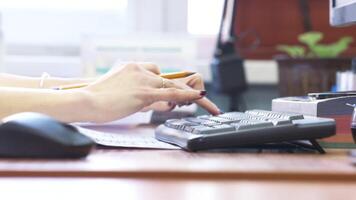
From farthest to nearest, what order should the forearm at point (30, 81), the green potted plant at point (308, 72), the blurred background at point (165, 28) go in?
the blurred background at point (165, 28) → the green potted plant at point (308, 72) → the forearm at point (30, 81)

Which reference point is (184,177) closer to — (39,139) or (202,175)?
(202,175)

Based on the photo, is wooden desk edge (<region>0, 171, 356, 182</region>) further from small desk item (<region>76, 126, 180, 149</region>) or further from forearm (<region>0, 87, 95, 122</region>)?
forearm (<region>0, 87, 95, 122</region>)

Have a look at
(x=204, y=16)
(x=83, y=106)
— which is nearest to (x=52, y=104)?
(x=83, y=106)

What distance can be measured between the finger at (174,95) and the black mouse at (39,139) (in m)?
0.31

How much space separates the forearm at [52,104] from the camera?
0.86 m

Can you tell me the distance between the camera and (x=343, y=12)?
3.30ft

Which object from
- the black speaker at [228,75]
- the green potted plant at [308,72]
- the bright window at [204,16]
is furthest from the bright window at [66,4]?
the green potted plant at [308,72]

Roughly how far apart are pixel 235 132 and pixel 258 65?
132cm

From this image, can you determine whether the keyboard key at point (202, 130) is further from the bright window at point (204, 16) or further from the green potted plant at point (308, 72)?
the bright window at point (204, 16)

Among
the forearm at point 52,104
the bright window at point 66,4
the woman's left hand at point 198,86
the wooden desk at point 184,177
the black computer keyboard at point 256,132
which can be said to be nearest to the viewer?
the wooden desk at point 184,177

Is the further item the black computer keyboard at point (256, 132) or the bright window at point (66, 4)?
the bright window at point (66, 4)

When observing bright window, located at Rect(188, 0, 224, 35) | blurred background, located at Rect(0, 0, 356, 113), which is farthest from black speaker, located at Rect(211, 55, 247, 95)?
bright window, located at Rect(188, 0, 224, 35)

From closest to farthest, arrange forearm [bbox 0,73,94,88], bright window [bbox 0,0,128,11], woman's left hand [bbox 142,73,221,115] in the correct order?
woman's left hand [bbox 142,73,221,115] → forearm [bbox 0,73,94,88] → bright window [bbox 0,0,128,11]

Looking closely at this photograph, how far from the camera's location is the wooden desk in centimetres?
47
